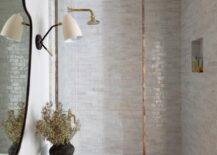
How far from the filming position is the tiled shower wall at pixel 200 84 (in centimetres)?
158

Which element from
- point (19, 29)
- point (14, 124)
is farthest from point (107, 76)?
point (14, 124)

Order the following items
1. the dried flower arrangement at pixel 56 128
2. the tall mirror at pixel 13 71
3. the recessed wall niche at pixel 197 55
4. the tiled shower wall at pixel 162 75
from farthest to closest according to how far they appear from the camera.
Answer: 1. the tiled shower wall at pixel 162 75
2. the recessed wall niche at pixel 197 55
3. the dried flower arrangement at pixel 56 128
4. the tall mirror at pixel 13 71

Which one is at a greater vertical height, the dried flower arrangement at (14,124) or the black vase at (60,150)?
the dried flower arrangement at (14,124)

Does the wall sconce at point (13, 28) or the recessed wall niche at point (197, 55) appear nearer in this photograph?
the wall sconce at point (13, 28)

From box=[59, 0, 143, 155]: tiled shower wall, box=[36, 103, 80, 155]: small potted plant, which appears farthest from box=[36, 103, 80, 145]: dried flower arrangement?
box=[59, 0, 143, 155]: tiled shower wall

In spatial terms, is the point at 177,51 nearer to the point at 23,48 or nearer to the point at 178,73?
the point at 178,73

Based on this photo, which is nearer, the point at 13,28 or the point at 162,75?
the point at 13,28

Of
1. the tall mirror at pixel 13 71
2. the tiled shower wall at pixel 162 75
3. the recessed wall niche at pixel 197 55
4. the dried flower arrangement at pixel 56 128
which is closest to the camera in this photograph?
the tall mirror at pixel 13 71

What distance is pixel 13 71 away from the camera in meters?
1.21

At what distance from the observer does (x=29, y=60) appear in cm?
149

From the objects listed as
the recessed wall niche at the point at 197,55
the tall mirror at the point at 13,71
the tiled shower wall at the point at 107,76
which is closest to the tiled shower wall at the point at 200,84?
the recessed wall niche at the point at 197,55

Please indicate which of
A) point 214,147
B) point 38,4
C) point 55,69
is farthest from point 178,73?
point 38,4

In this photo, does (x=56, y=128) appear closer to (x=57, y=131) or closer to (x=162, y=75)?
(x=57, y=131)

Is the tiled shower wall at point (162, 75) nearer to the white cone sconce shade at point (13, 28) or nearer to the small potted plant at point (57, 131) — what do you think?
the small potted plant at point (57, 131)
